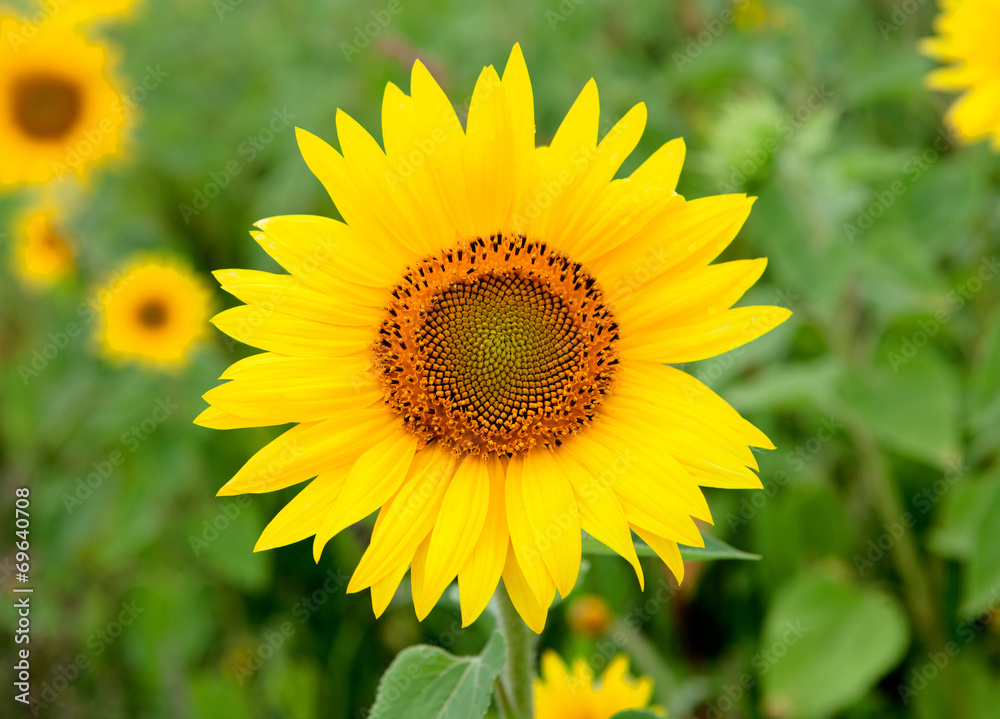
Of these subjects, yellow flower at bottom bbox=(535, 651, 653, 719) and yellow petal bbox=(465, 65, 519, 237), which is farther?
yellow flower at bottom bbox=(535, 651, 653, 719)

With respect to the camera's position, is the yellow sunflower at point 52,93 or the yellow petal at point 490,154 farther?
the yellow sunflower at point 52,93

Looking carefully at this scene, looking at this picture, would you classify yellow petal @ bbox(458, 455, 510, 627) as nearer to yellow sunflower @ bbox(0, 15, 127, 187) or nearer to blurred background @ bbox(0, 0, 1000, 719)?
blurred background @ bbox(0, 0, 1000, 719)

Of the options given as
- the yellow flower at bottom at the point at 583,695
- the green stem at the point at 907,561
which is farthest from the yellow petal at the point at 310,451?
the green stem at the point at 907,561

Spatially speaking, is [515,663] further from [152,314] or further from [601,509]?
[152,314]

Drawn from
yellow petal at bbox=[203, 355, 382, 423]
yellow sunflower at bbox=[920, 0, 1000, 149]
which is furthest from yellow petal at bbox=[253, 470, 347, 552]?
yellow sunflower at bbox=[920, 0, 1000, 149]

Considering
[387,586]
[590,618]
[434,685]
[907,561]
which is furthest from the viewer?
[907,561]

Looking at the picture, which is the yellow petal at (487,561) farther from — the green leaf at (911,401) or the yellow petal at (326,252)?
the green leaf at (911,401)

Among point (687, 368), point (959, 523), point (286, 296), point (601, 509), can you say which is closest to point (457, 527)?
point (601, 509)
